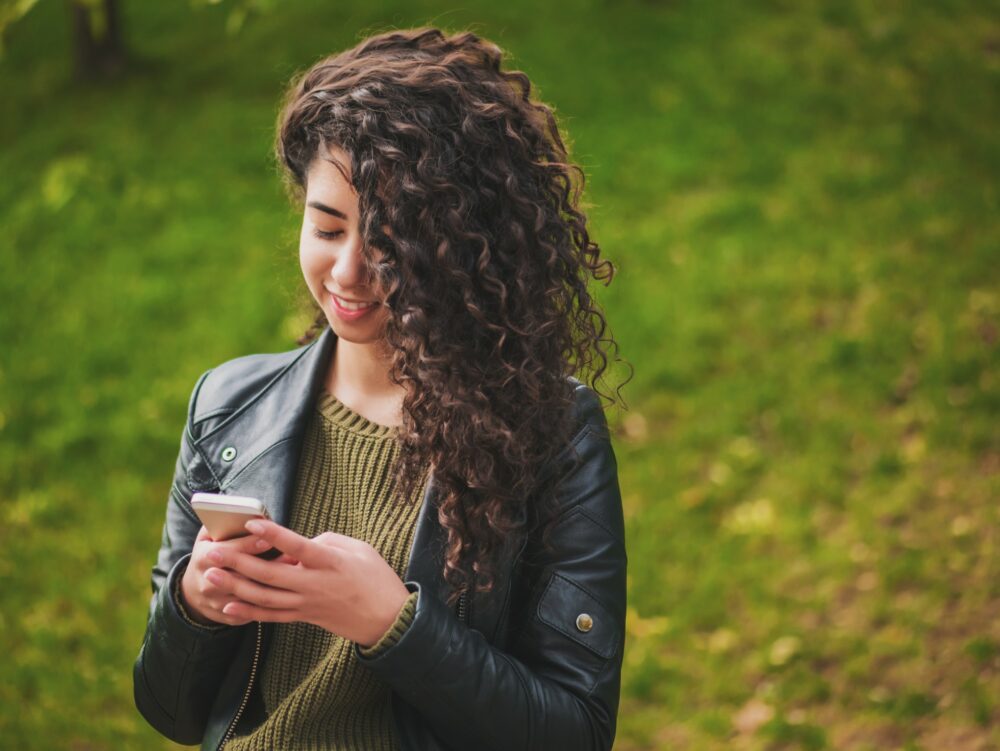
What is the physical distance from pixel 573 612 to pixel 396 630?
1.17ft

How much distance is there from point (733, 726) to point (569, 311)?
256cm

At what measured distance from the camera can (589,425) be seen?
2193mm

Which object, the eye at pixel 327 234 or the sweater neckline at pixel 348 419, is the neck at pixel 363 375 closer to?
the sweater neckline at pixel 348 419

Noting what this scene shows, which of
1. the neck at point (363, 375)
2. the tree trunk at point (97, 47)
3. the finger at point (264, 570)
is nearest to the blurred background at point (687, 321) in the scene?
the tree trunk at point (97, 47)

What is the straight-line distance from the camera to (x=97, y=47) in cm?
798

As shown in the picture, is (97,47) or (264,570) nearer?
(264,570)

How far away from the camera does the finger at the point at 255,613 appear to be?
1825mm

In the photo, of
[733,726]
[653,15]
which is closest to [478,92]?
[733,726]

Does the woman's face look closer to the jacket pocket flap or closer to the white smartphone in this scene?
the white smartphone

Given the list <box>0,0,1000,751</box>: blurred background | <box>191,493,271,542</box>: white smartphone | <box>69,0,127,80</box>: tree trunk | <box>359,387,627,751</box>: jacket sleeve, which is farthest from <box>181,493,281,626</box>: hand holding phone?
<box>69,0,127,80</box>: tree trunk

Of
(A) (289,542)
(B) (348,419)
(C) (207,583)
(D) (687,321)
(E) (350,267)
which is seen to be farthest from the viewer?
(D) (687,321)

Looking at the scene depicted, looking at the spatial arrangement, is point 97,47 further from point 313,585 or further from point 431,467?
point 313,585

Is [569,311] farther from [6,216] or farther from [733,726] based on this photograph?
[6,216]

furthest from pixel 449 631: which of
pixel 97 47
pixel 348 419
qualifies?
pixel 97 47
